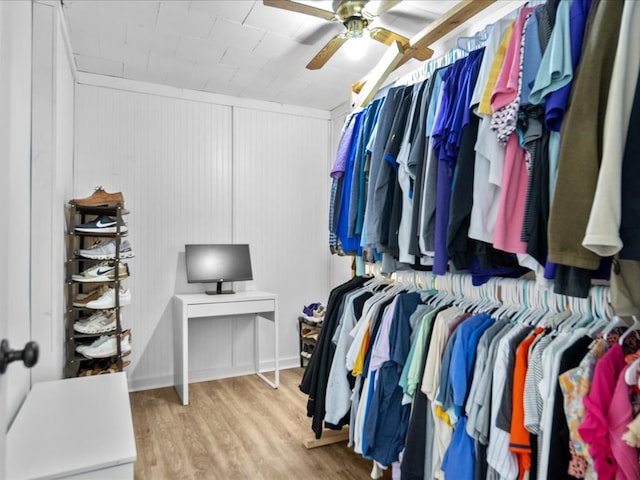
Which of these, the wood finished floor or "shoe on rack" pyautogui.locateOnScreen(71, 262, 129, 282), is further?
"shoe on rack" pyautogui.locateOnScreen(71, 262, 129, 282)

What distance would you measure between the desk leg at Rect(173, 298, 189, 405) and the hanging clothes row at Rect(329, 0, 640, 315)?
175 centimetres

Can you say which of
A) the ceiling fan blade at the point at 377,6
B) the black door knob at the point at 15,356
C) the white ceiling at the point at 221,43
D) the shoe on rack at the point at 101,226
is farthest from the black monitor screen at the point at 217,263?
the black door knob at the point at 15,356

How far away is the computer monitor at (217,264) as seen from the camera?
3.33m

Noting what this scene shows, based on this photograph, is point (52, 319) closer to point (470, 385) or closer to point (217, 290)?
point (217, 290)

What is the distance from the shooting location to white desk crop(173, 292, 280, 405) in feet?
9.82

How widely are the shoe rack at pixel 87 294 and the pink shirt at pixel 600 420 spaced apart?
8.38ft

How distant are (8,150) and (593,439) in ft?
5.39

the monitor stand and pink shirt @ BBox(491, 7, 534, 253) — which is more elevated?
pink shirt @ BBox(491, 7, 534, 253)

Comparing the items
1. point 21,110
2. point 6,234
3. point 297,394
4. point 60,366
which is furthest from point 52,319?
point 297,394

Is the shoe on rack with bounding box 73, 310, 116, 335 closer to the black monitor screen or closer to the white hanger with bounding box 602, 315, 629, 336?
the black monitor screen

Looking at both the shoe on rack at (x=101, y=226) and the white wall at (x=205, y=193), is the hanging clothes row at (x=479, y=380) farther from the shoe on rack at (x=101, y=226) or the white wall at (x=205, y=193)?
the white wall at (x=205, y=193)

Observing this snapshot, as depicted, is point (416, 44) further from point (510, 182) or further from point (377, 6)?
point (510, 182)

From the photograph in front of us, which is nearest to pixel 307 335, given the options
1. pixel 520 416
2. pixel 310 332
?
pixel 310 332

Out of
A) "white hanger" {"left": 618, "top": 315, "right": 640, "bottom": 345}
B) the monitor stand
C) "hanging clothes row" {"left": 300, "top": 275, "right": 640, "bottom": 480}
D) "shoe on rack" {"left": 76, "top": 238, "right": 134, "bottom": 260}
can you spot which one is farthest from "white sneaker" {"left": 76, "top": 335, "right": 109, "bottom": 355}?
"white hanger" {"left": 618, "top": 315, "right": 640, "bottom": 345}
